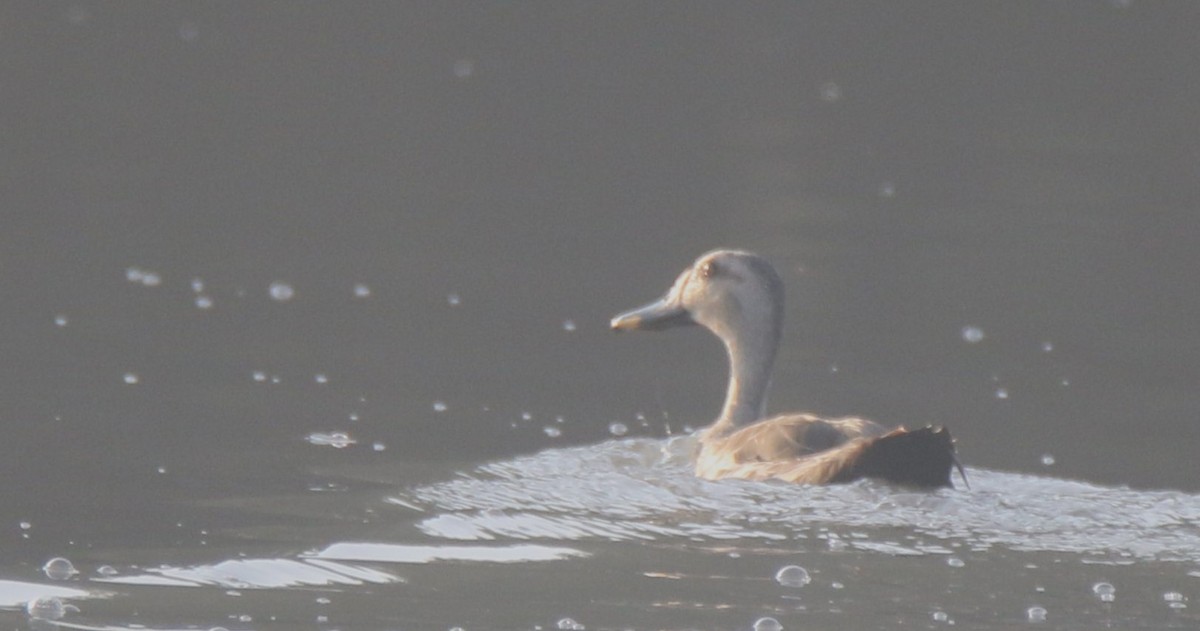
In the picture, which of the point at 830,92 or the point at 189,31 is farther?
the point at 189,31

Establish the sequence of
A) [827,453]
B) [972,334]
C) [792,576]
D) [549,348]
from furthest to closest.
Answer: [972,334] → [549,348] → [827,453] → [792,576]

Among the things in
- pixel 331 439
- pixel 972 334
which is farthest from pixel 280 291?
pixel 972 334

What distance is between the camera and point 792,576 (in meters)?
6.55

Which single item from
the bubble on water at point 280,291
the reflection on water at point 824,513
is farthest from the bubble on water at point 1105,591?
the bubble on water at point 280,291

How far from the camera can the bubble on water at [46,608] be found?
233 inches

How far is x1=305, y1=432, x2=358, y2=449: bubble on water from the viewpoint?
857cm

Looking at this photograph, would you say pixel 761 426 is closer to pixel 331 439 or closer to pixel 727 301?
pixel 727 301

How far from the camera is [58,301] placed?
1088cm

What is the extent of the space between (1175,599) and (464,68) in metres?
19.0

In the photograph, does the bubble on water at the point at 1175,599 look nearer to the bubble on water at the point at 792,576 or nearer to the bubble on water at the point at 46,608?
the bubble on water at the point at 792,576

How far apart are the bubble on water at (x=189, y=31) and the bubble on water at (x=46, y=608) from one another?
66.4ft

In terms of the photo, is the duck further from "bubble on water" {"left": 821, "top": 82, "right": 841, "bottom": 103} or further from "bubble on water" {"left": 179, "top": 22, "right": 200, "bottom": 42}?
"bubble on water" {"left": 179, "top": 22, "right": 200, "bottom": 42}

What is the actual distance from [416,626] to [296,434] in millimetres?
2958

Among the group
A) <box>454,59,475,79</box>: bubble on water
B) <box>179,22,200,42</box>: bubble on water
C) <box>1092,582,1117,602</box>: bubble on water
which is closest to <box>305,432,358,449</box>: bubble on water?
<box>1092,582,1117,602</box>: bubble on water
